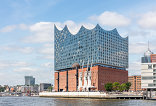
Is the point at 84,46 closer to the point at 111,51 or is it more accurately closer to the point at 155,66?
the point at 111,51

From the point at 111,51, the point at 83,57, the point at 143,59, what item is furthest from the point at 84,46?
the point at 143,59

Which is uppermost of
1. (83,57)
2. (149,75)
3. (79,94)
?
(83,57)

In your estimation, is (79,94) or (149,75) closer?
(149,75)

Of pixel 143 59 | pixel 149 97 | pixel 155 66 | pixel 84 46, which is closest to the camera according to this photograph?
pixel 149 97

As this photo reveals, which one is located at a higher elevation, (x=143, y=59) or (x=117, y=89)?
(x=143, y=59)

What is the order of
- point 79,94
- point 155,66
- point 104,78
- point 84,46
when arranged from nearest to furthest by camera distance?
point 155,66 → point 79,94 → point 104,78 → point 84,46

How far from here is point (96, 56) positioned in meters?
188

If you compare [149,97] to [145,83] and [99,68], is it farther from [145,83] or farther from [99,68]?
[99,68]

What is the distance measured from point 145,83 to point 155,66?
34.0 ft

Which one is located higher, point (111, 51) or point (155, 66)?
point (111, 51)

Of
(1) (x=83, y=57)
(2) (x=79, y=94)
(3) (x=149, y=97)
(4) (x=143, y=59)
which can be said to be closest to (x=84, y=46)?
(1) (x=83, y=57)

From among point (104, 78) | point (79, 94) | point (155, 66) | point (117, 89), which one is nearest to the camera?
point (155, 66)

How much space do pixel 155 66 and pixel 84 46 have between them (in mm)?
71223

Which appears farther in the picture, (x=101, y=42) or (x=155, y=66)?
(x=101, y=42)
